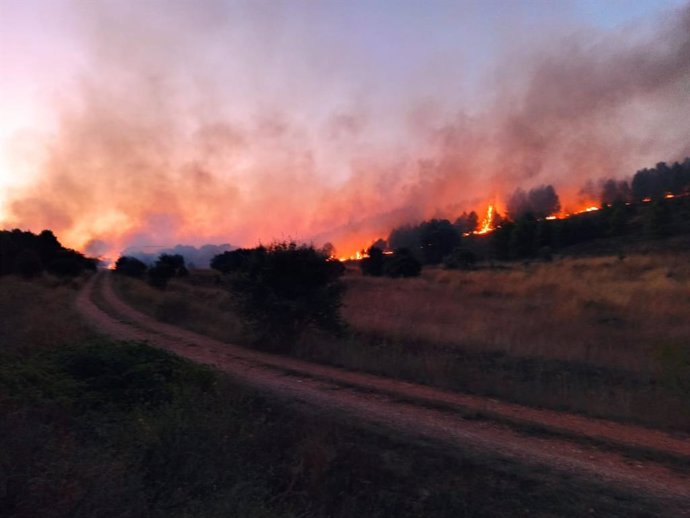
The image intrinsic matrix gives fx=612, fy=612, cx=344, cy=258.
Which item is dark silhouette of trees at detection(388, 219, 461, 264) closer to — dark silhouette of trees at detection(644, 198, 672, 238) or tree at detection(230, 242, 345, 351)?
dark silhouette of trees at detection(644, 198, 672, 238)

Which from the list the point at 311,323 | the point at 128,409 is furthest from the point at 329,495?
the point at 311,323

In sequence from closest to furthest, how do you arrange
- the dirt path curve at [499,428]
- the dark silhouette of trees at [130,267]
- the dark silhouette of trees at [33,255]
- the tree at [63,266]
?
1. the dirt path curve at [499,428]
2. the dark silhouette of trees at [33,255]
3. the tree at [63,266]
4. the dark silhouette of trees at [130,267]

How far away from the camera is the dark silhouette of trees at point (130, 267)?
91.1 meters

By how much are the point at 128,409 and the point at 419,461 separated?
412 centimetres

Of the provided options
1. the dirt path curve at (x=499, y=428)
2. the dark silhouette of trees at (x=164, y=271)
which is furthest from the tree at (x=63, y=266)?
the dirt path curve at (x=499, y=428)

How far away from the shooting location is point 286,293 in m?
19.3

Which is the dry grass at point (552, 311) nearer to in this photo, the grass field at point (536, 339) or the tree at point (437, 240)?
the grass field at point (536, 339)

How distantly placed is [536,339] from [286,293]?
7633mm

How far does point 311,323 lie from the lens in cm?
1933

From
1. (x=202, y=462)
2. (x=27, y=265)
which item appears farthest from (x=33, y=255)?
(x=202, y=462)

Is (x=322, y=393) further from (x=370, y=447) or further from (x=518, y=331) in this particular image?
(x=518, y=331)

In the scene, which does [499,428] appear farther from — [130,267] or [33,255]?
[130,267]

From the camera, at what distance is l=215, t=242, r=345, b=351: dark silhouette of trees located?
62.0 ft

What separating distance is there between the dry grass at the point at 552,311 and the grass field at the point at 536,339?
5cm
